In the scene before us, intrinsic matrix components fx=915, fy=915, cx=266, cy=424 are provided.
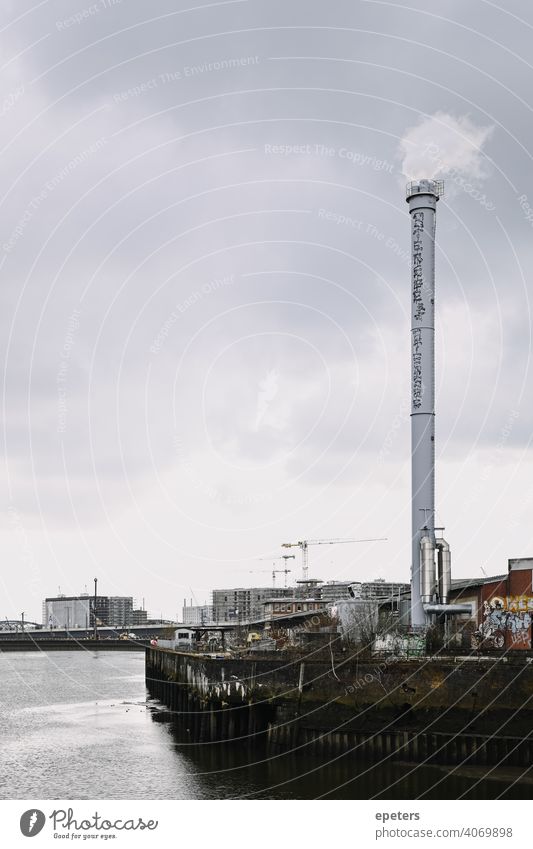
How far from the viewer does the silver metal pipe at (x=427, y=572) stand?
7044 cm

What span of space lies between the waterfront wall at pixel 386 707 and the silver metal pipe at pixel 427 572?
15.0 meters

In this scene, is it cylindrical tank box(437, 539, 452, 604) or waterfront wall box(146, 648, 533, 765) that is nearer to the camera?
waterfront wall box(146, 648, 533, 765)

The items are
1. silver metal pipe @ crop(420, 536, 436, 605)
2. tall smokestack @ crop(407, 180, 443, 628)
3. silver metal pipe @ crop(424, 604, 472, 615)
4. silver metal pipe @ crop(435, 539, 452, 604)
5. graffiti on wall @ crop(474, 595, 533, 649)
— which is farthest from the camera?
silver metal pipe @ crop(435, 539, 452, 604)

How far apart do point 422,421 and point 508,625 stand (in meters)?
18.3

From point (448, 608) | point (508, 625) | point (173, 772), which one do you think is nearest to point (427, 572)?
point (448, 608)

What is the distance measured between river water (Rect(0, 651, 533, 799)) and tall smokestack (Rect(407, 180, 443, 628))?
20821mm

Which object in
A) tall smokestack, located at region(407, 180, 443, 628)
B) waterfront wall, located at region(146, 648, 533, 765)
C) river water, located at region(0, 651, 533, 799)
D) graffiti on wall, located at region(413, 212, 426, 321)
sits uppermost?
graffiti on wall, located at region(413, 212, 426, 321)

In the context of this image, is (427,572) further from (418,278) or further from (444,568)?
(418,278)

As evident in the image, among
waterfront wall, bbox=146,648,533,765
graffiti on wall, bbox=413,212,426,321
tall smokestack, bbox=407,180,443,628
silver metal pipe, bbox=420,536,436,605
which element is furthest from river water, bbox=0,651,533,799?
graffiti on wall, bbox=413,212,426,321

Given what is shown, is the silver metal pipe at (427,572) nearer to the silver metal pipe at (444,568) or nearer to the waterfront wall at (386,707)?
the silver metal pipe at (444,568)

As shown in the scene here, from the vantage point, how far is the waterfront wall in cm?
4931

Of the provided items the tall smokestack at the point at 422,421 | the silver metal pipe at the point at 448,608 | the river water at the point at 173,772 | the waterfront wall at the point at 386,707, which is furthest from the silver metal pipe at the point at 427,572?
the river water at the point at 173,772

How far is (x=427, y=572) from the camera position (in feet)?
231

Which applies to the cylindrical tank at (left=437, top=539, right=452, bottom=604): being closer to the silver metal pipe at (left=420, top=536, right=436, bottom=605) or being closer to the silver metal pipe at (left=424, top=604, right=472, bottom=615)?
the silver metal pipe at (left=420, top=536, right=436, bottom=605)
